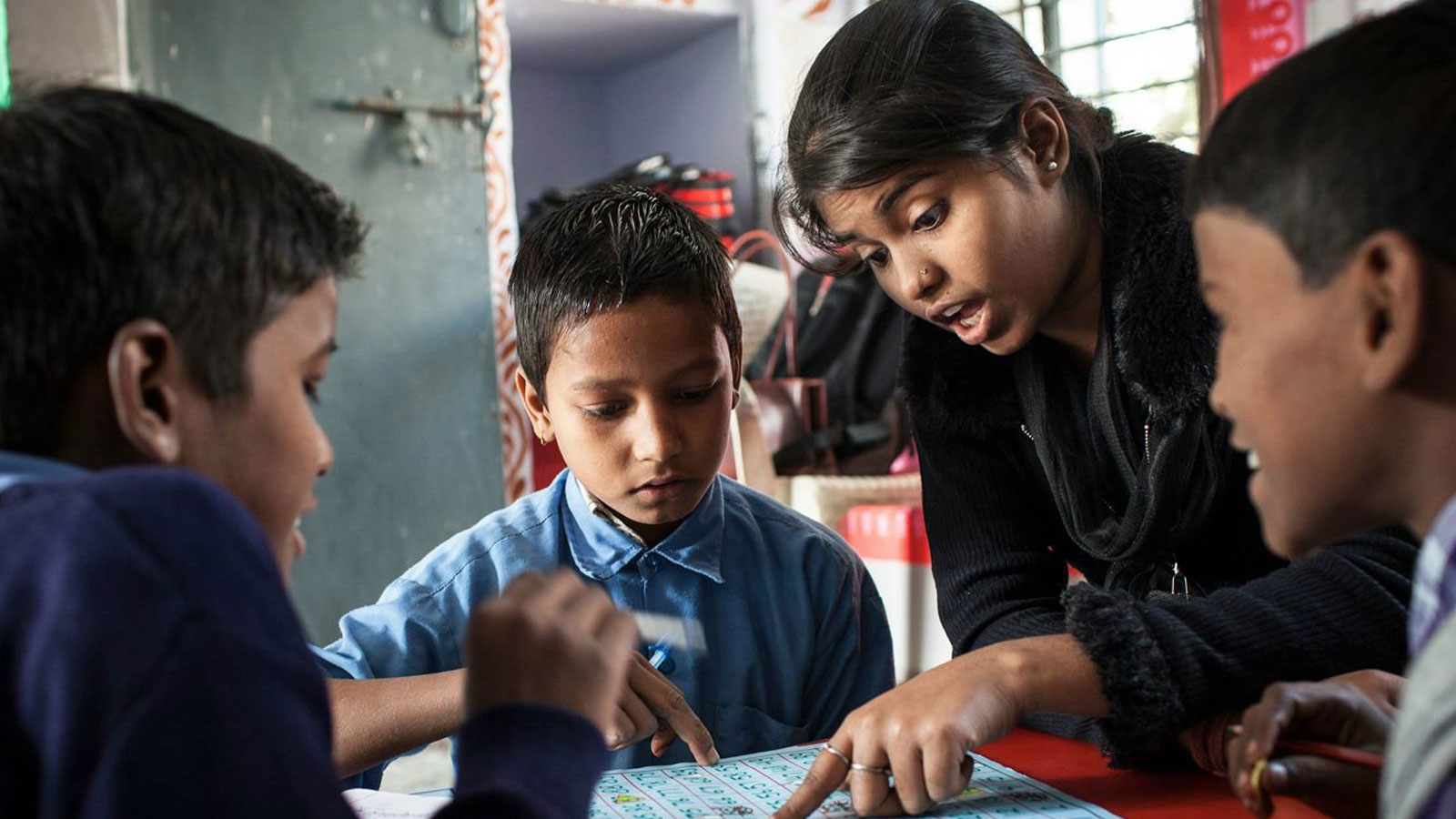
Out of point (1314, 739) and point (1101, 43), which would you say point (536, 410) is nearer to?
point (1314, 739)

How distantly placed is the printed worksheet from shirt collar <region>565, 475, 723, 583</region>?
1.10 feet

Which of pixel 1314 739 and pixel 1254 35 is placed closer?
pixel 1314 739

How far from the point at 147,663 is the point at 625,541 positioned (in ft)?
2.79

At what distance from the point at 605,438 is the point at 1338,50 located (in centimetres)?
80

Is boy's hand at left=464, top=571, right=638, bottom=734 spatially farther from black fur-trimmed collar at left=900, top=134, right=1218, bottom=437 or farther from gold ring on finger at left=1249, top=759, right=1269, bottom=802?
black fur-trimmed collar at left=900, top=134, right=1218, bottom=437

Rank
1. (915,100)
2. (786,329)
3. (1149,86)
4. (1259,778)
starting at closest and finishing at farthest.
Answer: (1259,778) → (915,100) → (786,329) → (1149,86)

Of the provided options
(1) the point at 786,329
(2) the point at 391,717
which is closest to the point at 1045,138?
(2) the point at 391,717

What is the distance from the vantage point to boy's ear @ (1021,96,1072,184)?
121 cm

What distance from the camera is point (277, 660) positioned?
517 millimetres

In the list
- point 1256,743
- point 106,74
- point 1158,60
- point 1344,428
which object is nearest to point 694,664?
point 1256,743

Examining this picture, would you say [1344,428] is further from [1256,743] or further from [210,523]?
[210,523]

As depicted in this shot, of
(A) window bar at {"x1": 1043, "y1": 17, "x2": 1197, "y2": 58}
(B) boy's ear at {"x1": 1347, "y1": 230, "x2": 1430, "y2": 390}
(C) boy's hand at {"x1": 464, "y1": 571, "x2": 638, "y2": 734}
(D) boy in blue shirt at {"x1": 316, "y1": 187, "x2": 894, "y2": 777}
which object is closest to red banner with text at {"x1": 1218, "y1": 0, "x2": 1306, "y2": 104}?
(A) window bar at {"x1": 1043, "y1": 17, "x2": 1197, "y2": 58}

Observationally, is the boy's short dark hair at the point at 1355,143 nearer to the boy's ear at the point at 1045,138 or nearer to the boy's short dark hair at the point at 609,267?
the boy's ear at the point at 1045,138

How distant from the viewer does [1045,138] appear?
1.22 metres
